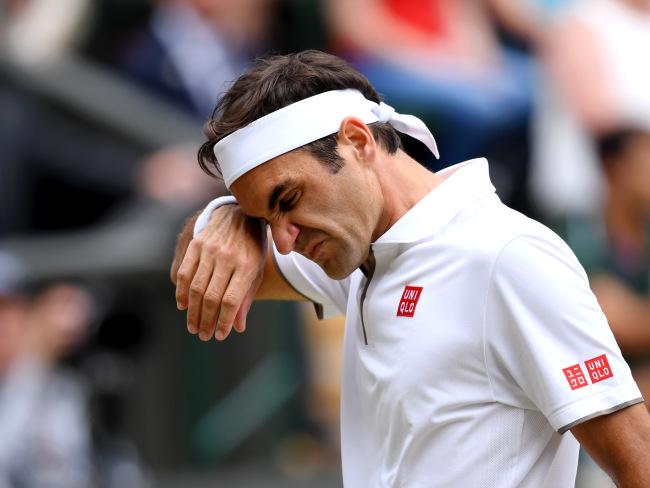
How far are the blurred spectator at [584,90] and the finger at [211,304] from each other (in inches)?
220

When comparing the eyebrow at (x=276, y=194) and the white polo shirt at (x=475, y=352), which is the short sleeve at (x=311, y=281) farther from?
the eyebrow at (x=276, y=194)

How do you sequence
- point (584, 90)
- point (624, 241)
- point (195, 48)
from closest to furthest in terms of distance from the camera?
point (624, 241), point (195, 48), point (584, 90)

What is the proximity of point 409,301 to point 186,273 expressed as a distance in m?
0.46

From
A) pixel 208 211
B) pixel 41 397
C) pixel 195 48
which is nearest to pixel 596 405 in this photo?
pixel 208 211

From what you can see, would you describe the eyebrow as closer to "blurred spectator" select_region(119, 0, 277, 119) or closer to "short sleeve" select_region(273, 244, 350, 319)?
"short sleeve" select_region(273, 244, 350, 319)

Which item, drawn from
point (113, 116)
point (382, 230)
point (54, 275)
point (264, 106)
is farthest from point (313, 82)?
point (113, 116)

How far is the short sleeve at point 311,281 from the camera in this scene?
3.10 meters

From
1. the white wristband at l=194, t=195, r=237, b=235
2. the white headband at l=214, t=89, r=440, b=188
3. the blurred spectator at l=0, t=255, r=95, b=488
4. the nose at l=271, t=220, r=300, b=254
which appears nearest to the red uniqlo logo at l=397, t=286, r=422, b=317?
the nose at l=271, t=220, r=300, b=254

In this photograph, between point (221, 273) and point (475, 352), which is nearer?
point (475, 352)

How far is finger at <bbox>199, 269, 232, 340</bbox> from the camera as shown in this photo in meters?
2.75

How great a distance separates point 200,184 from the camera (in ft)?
24.0

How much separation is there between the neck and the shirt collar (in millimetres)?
28

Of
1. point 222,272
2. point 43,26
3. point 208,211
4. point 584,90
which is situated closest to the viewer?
point 222,272

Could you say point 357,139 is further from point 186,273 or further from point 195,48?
point 195,48
